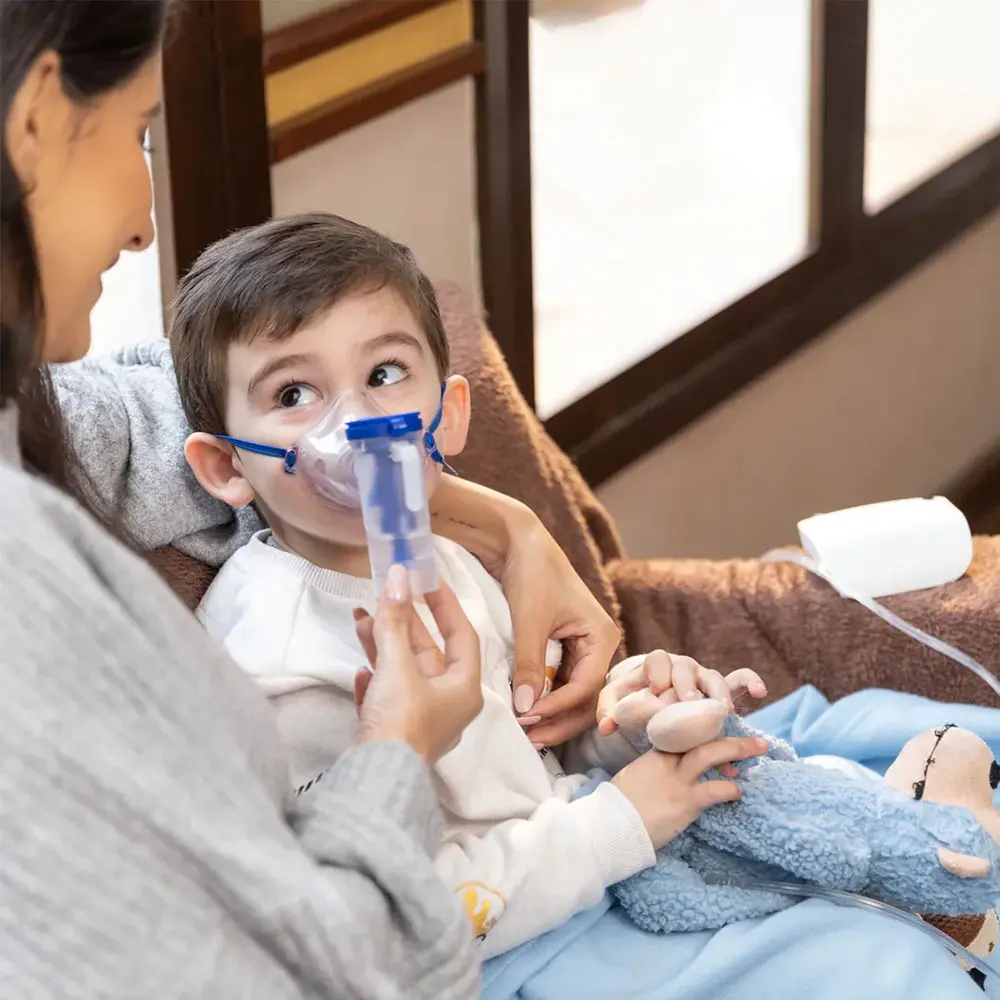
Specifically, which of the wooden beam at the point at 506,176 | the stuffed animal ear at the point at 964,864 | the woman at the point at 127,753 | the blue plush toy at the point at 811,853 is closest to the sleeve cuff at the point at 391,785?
the woman at the point at 127,753

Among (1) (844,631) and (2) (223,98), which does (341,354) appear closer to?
(2) (223,98)

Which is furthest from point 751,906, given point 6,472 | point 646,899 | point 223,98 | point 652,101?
point 652,101

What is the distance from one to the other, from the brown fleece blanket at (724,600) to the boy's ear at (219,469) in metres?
0.37

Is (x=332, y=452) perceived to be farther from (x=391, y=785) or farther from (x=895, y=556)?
(x=895, y=556)

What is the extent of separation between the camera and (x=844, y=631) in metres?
1.55

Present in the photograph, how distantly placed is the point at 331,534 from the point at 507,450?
1.42 ft

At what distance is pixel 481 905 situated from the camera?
39.1 inches

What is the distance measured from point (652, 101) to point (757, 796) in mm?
1544

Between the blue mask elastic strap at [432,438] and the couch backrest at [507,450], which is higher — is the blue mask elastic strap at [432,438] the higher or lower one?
the higher one

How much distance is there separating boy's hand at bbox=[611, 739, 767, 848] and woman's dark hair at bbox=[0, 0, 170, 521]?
21.9 inches

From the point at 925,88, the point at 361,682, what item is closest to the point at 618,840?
the point at 361,682

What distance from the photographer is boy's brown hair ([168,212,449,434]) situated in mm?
1035

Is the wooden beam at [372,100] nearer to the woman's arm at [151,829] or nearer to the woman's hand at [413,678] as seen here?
the woman's hand at [413,678]

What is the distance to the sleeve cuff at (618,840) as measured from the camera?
1059 millimetres
